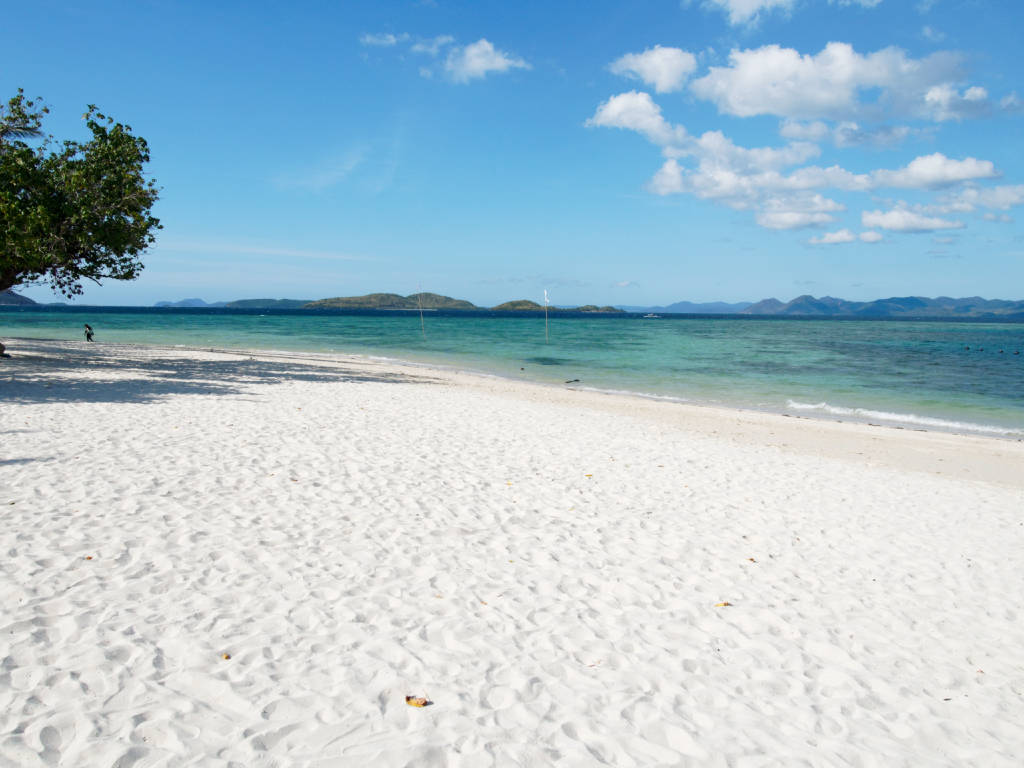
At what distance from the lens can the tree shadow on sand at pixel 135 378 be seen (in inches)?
556

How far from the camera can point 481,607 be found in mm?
5109

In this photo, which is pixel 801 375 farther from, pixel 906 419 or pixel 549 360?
pixel 549 360

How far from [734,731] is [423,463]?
654cm

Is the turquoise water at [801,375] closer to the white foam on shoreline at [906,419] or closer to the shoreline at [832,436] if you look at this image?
the white foam on shoreline at [906,419]

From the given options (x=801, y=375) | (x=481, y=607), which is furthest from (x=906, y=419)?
(x=481, y=607)

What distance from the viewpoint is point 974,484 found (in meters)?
11.2

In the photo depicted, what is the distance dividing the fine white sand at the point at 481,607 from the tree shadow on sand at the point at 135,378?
330 centimetres

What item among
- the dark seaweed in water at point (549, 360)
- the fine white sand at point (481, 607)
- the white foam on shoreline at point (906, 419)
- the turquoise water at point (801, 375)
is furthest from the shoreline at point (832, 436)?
the dark seaweed in water at point (549, 360)

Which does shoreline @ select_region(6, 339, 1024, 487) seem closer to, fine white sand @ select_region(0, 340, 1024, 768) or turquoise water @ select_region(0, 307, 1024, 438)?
turquoise water @ select_region(0, 307, 1024, 438)

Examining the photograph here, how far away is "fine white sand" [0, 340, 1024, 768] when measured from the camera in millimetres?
3568

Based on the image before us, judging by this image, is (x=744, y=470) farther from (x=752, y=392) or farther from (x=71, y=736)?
(x=752, y=392)

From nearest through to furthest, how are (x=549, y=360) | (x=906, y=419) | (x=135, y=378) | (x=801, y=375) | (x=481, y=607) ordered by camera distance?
1. (x=481, y=607)
2. (x=135, y=378)
3. (x=906, y=419)
4. (x=801, y=375)
5. (x=549, y=360)

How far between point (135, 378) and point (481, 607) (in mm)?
16893

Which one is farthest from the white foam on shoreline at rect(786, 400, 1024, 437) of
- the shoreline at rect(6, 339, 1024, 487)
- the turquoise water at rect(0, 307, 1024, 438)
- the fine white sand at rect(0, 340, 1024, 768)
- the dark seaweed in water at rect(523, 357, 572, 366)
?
the dark seaweed in water at rect(523, 357, 572, 366)
